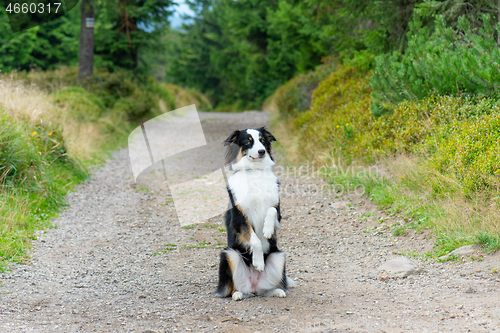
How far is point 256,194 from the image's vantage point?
3947mm

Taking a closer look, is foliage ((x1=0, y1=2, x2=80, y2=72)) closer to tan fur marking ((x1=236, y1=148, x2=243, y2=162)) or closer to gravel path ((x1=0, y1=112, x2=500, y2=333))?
gravel path ((x1=0, y1=112, x2=500, y2=333))

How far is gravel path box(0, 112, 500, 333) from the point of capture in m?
3.53

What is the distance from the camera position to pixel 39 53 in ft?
82.3

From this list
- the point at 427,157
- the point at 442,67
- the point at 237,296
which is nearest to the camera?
the point at 237,296

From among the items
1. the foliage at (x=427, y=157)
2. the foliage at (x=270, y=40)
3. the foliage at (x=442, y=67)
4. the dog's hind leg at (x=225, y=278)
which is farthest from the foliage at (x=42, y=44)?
the dog's hind leg at (x=225, y=278)

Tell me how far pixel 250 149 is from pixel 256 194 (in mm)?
415

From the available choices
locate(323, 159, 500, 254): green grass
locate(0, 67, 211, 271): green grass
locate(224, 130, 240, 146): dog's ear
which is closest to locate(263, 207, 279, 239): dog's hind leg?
locate(224, 130, 240, 146): dog's ear

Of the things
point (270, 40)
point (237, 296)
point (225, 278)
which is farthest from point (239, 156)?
point (270, 40)

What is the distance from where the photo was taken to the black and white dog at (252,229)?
393 centimetres

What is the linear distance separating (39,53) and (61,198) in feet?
69.4

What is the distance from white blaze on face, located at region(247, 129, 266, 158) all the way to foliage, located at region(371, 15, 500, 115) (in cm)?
356

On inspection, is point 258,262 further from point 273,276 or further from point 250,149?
point 250,149

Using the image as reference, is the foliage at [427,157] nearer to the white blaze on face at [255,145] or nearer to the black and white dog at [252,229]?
the black and white dog at [252,229]

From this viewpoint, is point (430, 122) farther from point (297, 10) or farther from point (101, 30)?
point (101, 30)
